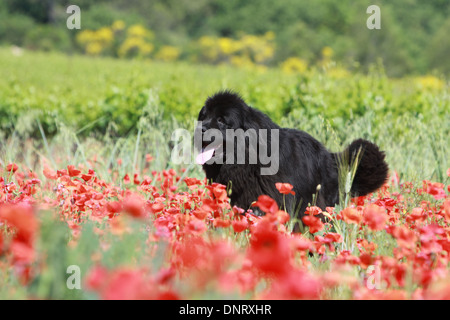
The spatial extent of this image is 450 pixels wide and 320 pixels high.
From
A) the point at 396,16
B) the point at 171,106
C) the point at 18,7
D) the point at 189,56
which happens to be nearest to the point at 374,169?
the point at 171,106

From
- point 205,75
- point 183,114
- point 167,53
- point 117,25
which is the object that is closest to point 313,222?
point 183,114

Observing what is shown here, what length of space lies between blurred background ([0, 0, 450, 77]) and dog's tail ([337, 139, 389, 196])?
25610 mm

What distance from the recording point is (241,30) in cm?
4494

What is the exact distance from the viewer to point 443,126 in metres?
5.40

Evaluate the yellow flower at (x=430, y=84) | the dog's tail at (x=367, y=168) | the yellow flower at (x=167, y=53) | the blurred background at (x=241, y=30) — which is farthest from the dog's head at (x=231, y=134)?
the yellow flower at (x=167, y=53)

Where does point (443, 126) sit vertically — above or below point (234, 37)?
below

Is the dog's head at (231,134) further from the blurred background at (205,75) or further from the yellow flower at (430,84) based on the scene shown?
the yellow flower at (430,84)

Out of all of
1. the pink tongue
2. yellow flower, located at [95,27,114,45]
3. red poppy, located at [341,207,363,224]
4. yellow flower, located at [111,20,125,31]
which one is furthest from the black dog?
yellow flower, located at [111,20,125,31]

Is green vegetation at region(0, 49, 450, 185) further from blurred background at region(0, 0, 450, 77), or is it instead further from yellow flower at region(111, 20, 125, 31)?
yellow flower at region(111, 20, 125, 31)

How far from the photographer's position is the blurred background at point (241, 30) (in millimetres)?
34688

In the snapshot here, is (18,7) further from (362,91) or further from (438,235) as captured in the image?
(438,235)

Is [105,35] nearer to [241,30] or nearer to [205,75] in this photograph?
[241,30]

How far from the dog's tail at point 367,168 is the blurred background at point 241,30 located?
25610 mm
